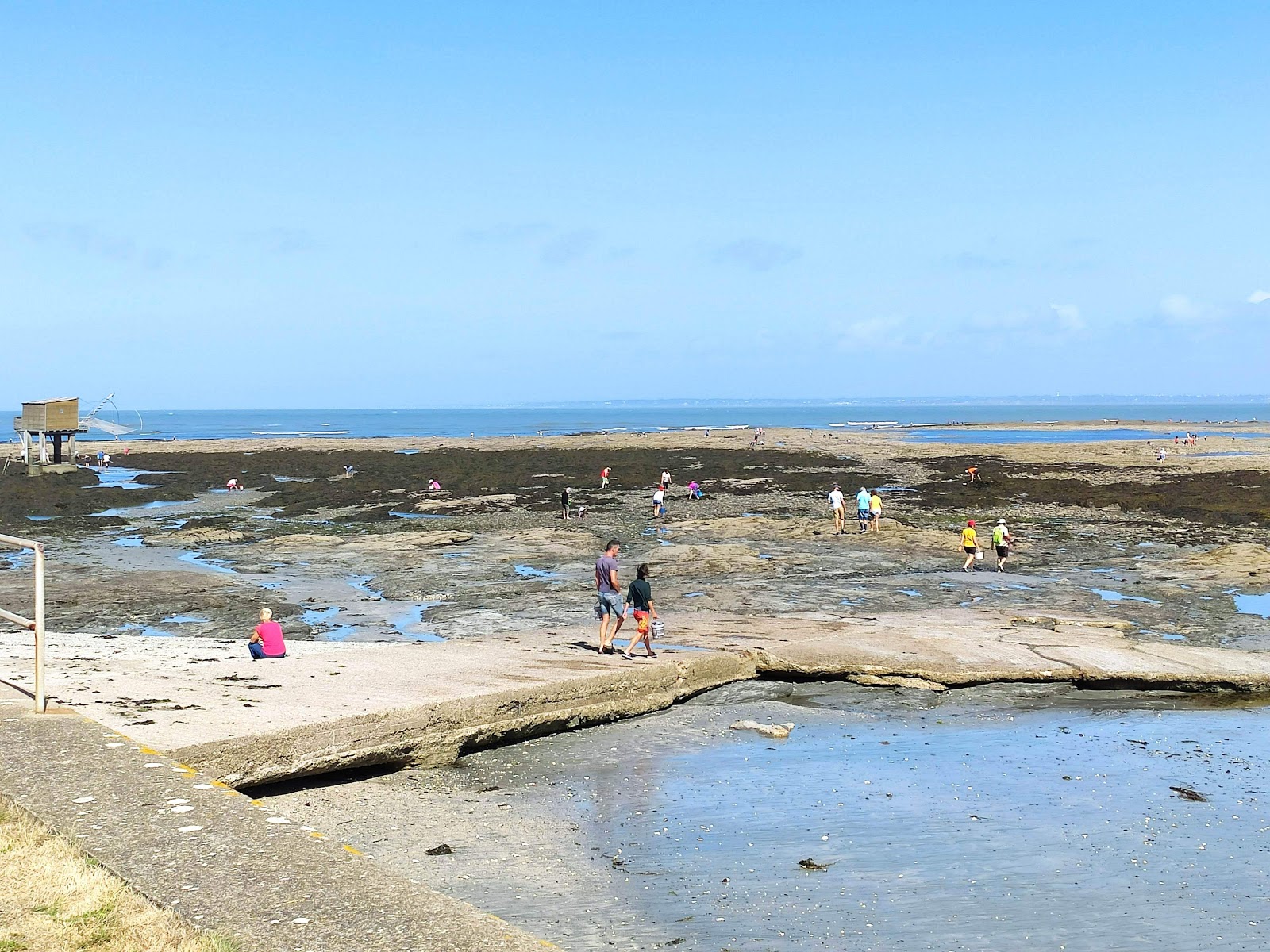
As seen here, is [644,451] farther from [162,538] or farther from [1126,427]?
[1126,427]

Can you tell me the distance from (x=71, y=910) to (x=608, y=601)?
921 centimetres

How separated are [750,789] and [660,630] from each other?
6321 mm

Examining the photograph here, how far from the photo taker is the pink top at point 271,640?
1298 centimetres

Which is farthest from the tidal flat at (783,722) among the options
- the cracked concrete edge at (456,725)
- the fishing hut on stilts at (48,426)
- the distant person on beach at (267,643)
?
the fishing hut on stilts at (48,426)

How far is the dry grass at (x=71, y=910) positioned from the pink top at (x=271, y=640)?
22.9 feet

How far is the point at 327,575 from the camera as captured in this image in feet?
78.1

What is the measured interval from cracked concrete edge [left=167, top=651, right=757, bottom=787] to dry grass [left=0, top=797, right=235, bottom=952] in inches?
112

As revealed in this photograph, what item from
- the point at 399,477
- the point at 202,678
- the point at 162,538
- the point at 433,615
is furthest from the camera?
the point at 399,477

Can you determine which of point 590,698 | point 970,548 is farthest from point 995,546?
point 590,698

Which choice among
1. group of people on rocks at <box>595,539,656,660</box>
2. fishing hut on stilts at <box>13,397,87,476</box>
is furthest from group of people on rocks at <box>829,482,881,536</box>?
fishing hut on stilts at <box>13,397,87,476</box>

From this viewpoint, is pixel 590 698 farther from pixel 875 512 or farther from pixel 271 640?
pixel 875 512

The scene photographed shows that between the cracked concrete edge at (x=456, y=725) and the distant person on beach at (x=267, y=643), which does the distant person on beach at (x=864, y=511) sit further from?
the distant person on beach at (x=267, y=643)

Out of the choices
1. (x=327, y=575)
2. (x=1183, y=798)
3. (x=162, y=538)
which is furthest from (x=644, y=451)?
(x=1183, y=798)

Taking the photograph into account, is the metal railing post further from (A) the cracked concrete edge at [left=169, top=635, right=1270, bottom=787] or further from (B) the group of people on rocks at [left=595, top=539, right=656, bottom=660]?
(B) the group of people on rocks at [left=595, top=539, right=656, bottom=660]
